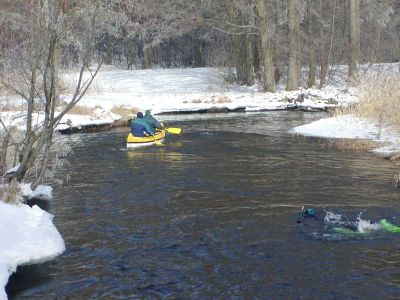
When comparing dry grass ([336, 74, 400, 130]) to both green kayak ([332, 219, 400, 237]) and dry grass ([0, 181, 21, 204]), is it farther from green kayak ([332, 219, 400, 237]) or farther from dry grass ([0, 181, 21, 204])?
dry grass ([0, 181, 21, 204])

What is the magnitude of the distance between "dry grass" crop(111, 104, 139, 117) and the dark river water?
10.0m

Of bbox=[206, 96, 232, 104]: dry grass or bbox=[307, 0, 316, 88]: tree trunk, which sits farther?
bbox=[307, 0, 316, 88]: tree trunk

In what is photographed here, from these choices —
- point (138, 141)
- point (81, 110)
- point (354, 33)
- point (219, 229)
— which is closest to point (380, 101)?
point (138, 141)

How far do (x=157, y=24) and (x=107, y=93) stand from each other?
7.65m

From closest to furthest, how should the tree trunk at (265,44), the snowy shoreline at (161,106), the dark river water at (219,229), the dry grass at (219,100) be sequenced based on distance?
1. the dark river water at (219,229)
2. the snowy shoreline at (161,106)
3. the dry grass at (219,100)
4. the tree trunk at (265,44)

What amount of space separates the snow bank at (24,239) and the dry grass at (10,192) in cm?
23

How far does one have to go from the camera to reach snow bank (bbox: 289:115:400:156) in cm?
1601

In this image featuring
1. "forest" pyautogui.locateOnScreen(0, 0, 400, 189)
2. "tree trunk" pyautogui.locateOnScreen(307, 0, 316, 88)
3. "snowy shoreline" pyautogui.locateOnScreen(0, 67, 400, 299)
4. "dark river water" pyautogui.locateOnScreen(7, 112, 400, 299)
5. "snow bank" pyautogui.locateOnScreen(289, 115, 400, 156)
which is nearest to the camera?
"dark river water" pyautogui.locateOnScreen(7, 112, 400, 299)

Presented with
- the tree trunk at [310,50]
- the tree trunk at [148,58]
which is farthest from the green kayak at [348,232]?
the tree trunk at [148,58]

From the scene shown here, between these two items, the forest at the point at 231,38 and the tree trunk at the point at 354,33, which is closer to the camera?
the forest at the point at 231,38

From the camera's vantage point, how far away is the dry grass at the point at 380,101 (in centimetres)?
1697

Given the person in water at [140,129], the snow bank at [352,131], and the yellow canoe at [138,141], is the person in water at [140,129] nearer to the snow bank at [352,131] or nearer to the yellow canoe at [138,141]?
the yellow canoe at [138,141]

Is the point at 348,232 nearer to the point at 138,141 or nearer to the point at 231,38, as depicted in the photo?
the point at 138,141

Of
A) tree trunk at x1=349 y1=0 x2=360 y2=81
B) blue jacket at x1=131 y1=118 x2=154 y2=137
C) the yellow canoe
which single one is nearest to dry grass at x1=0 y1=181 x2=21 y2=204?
the yellow canoe
